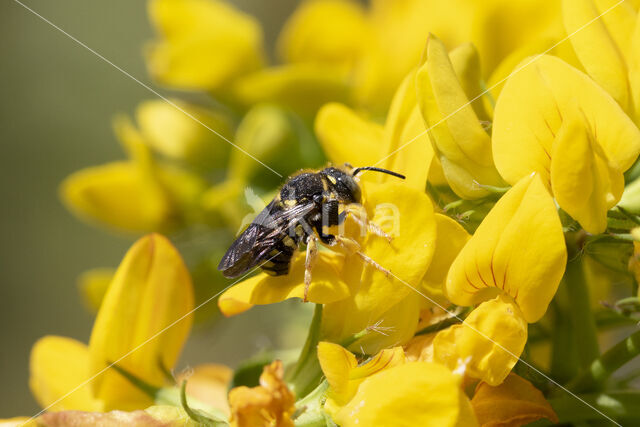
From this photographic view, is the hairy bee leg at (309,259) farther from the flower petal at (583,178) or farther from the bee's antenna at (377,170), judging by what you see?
the flower petal at (583,178)

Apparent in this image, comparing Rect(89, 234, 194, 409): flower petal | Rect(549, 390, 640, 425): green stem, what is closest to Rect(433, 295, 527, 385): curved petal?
Rect(549, 390, 640, 425): green stem

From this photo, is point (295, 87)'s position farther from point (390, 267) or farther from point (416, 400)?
point (416, 400)

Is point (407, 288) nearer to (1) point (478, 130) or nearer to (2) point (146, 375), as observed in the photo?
(1) point (478, 130)

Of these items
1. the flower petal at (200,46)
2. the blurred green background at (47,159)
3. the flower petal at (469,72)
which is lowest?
the blurred green background at (47,159)

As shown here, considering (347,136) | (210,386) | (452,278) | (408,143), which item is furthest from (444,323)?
(210,386)

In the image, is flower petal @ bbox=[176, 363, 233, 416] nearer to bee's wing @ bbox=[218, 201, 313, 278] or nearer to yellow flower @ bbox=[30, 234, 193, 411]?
yellow flower @ bbox=[30, 234, 193, 411]

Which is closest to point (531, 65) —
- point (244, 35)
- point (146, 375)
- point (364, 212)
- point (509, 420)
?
point (364, 212)

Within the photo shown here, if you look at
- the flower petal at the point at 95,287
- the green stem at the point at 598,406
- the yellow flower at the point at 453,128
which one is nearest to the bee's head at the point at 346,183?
the yellow flower at the point at 453,128
